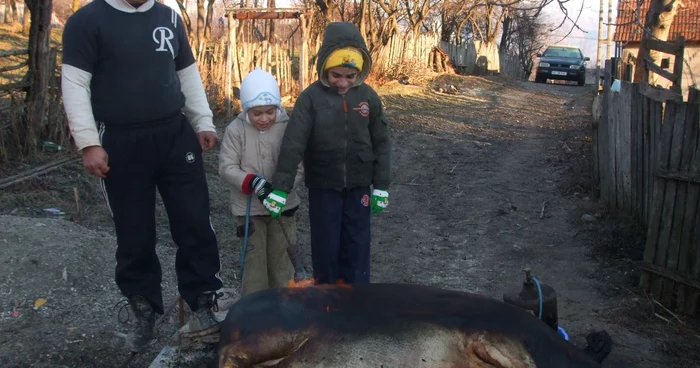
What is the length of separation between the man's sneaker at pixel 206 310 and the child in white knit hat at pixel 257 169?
0.36 m

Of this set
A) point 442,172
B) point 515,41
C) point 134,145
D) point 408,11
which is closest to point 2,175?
point 134,145

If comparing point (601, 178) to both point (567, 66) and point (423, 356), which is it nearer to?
point (423, 356)

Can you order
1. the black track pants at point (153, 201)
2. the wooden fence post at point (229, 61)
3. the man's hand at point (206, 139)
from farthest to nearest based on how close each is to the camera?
the wooden fence post at point (229, 61) → the man's hand at point (206, 139) → the black track pants at point (153, 201)

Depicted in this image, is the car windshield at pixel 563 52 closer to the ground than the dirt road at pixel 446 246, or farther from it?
farther from it

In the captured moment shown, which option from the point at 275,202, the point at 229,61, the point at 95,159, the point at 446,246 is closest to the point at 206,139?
the point at 275,202

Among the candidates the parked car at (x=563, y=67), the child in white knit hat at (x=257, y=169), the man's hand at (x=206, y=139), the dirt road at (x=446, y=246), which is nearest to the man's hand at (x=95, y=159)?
the man's hand at (x=206, y=139)

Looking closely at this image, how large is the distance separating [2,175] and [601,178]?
6487 millimetres

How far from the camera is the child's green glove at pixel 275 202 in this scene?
3629 mm

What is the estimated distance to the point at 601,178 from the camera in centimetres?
712

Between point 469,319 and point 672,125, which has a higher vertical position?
point 672,125

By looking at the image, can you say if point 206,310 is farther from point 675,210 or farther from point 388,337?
point 675,210

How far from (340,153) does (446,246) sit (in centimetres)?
294

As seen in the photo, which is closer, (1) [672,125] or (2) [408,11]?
(1) [672,125]

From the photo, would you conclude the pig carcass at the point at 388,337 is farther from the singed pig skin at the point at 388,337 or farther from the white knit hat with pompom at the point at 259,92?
the white knit hat with pompom at the point at 259,92
